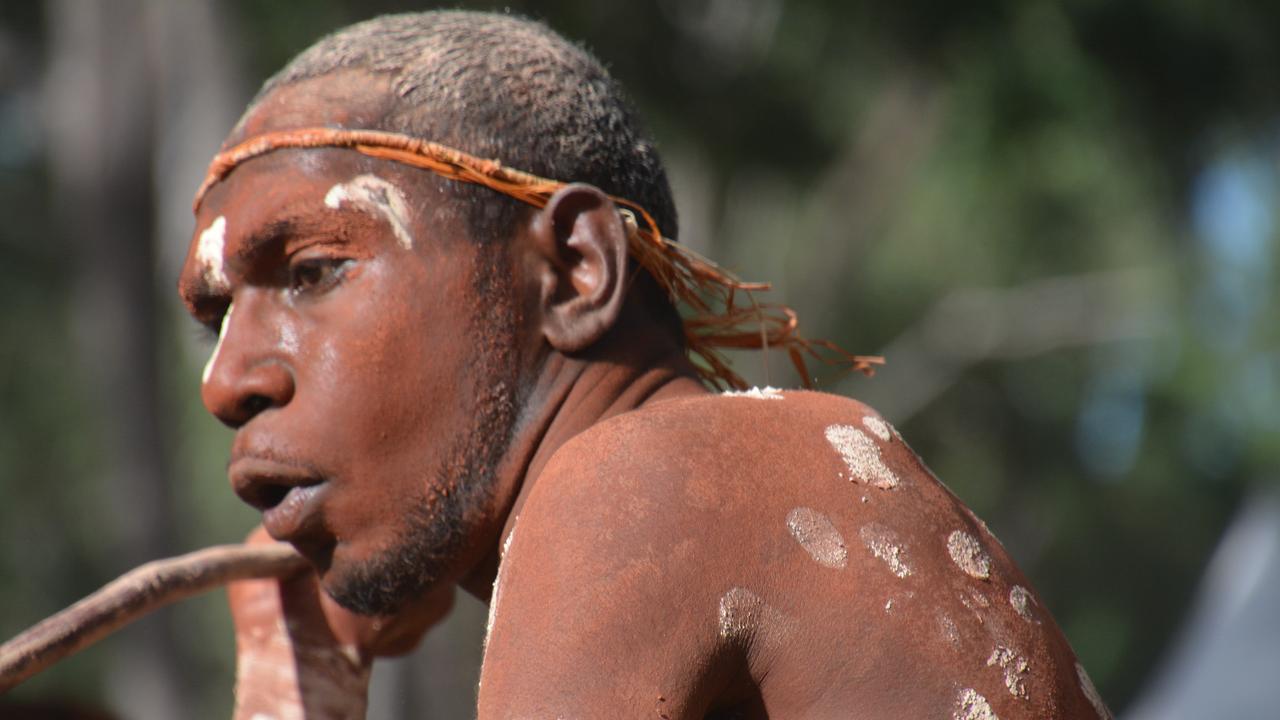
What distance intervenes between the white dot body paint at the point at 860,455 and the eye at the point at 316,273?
0.81 m

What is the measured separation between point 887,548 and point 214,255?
1.19 meters

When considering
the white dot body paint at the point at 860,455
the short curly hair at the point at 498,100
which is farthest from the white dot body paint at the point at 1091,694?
the short curly hair at the point at 498,100

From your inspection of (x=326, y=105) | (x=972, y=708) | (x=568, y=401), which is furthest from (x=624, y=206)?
(x=972, y=708)

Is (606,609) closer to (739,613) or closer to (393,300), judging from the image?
(739,613)

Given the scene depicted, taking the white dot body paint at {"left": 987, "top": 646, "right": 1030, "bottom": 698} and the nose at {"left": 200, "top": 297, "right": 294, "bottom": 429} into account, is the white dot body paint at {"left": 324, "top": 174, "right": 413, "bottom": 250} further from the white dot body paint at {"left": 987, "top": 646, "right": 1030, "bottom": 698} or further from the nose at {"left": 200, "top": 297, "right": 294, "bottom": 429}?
the white dot body paint at {"left": 987, "top": 646, "right": 1030, "bottom": 698}

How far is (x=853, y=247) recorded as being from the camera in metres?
12.7

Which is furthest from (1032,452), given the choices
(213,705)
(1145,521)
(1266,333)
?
(213,705)

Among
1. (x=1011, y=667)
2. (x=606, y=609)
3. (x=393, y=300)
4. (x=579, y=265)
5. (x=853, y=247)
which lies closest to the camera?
(x=606, y=609)

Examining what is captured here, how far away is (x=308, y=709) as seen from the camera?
2.84 meters

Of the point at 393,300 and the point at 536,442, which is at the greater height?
the point at 393,300

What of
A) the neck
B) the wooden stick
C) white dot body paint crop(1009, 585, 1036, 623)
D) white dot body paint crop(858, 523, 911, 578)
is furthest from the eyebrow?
white dot body paint crop(1009, 585, 1036, 623)

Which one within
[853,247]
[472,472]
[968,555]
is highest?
[968,555]

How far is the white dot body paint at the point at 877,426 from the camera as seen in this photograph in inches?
81.9

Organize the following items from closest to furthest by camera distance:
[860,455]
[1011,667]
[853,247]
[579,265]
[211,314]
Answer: [1011,667], [860,455], [579,265], [211,314], [853,247]
